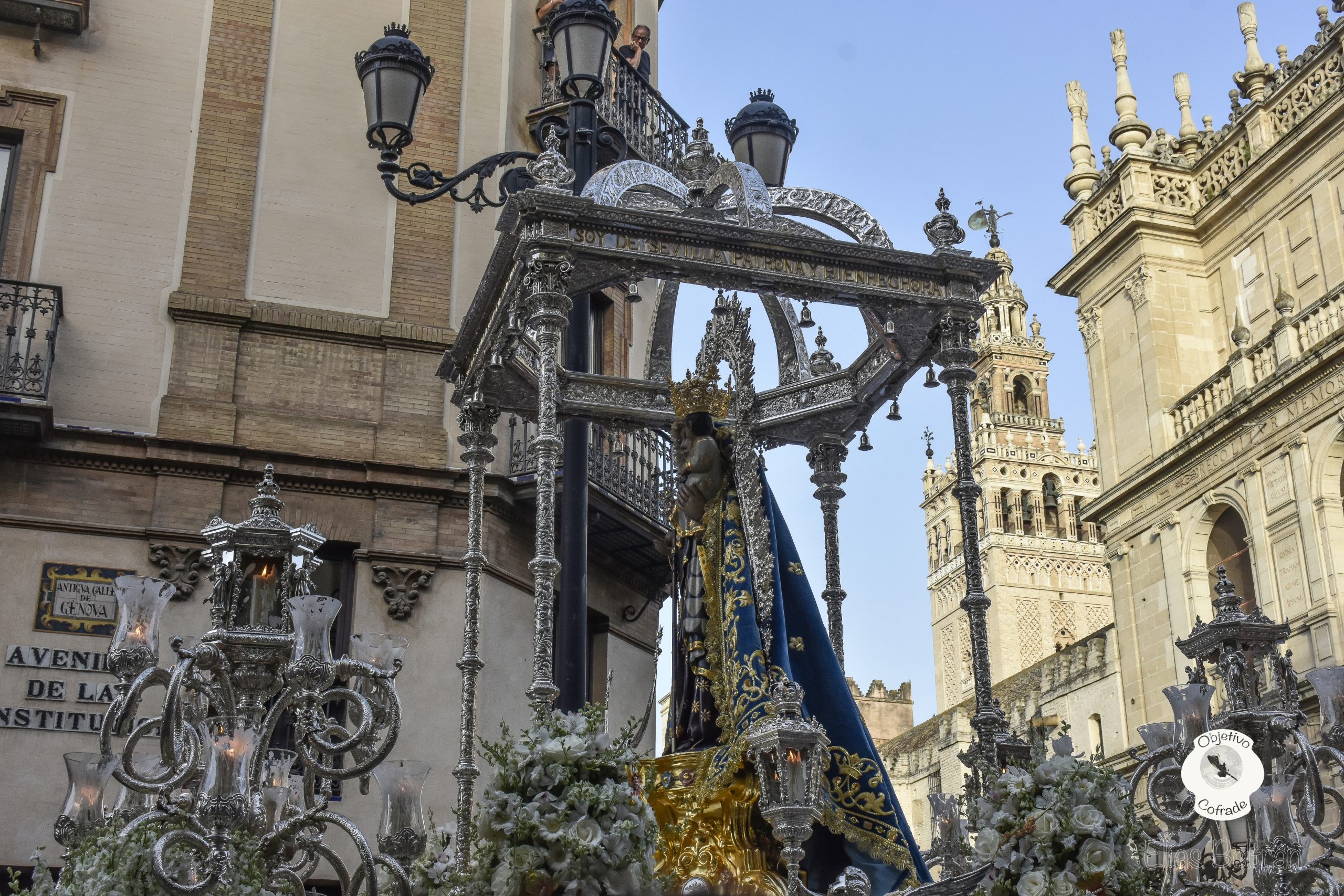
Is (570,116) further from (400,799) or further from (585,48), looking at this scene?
(400,799)

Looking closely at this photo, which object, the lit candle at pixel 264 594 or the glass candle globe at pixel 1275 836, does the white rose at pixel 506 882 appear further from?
the glass candle globe at pixel 1275 836

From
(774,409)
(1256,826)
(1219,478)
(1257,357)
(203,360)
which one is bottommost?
(1256,826)

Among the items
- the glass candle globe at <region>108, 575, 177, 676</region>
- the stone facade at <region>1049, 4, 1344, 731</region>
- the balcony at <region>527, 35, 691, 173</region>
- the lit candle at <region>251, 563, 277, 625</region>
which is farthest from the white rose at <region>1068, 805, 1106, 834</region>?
the stone facade at <region>1049, 4, 1344, 731</region>

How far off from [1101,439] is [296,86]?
16756 mm

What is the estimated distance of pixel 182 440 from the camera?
42.9 feet

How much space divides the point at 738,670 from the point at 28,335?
27.0 ft

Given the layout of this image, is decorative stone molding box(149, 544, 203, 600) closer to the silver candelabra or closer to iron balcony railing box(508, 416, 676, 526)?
iron balcony railing box(508, 416, 676, 526)

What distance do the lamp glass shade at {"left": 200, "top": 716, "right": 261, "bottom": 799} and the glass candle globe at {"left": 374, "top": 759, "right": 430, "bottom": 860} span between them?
2.73 ft

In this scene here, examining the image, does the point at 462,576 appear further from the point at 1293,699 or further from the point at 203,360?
the point at 1293,699

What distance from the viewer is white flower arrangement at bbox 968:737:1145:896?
5965mm

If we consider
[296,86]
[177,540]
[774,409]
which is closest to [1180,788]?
[774,409]

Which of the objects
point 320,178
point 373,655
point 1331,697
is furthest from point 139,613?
point 320,178

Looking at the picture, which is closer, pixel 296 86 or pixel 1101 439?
pixel 296 86

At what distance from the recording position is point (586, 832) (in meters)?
5.46
